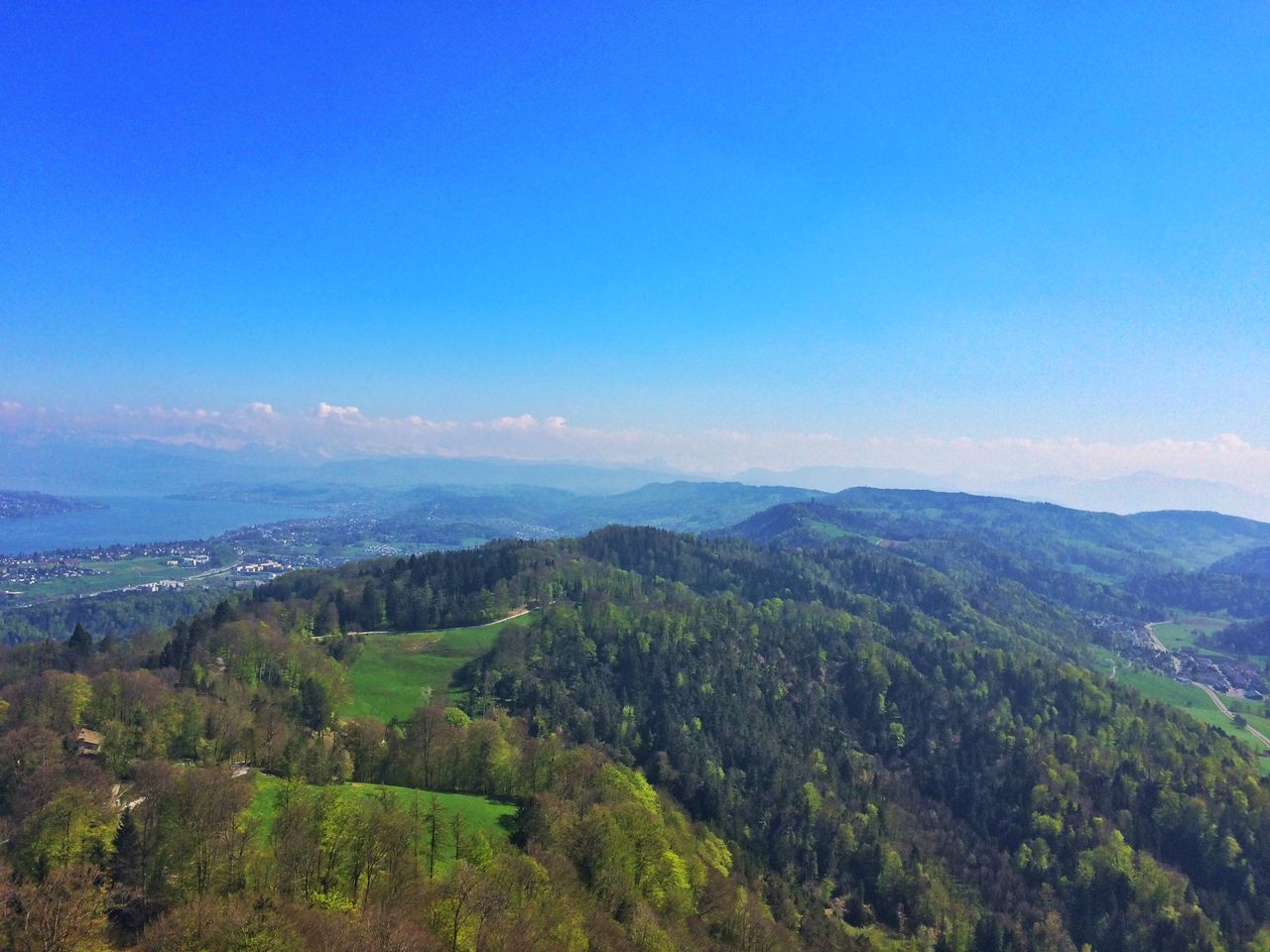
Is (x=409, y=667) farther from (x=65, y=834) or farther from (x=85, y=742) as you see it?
(x=65, y=834)

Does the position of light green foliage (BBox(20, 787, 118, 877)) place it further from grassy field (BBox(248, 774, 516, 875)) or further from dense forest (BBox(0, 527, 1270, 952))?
grassy field (BBox(248, 774, 516, 875))

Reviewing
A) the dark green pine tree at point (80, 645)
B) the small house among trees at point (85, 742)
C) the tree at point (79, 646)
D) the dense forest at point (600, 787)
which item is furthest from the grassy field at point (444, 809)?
the dark green pine tree at point (80, 645)

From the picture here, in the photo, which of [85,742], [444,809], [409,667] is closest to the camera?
[444,809]

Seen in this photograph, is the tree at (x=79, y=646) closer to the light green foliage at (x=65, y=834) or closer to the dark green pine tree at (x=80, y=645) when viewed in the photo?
the dark green pine tree at (x=80, y=645)

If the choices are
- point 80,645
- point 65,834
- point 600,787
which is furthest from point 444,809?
point 80,645

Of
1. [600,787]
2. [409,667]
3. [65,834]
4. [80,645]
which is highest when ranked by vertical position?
[65,834]

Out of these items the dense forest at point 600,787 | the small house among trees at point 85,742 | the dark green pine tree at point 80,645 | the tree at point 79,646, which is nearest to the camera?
the dense forest at point 600,787
